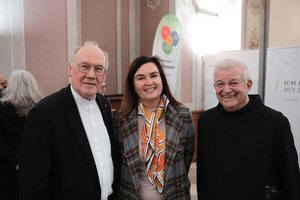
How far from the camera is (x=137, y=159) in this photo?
6.01 ft

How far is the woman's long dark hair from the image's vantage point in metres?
2.00

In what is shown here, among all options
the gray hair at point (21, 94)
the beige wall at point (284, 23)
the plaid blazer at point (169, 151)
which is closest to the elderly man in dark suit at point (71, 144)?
the plaid blazer at point (169, 151)

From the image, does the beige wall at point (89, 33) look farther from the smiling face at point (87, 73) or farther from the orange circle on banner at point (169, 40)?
the smiling face at point (87, 73)

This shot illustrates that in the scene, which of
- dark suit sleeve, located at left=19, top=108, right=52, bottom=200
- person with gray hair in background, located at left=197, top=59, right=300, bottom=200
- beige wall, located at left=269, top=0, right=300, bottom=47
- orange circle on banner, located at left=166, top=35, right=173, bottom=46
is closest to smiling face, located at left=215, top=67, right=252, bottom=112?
person with gray hair in background, located at left=197, top=59, right=300, bottom=200

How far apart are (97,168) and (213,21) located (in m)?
4.75

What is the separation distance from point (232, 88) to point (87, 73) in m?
0.82

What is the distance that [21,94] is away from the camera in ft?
9.23

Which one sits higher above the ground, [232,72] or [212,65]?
[212,65]

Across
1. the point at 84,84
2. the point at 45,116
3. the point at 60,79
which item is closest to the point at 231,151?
the point at 84,84

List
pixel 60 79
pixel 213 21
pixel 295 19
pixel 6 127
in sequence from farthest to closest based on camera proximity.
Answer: pixel 213 21
pixel 295 19
pixel 60 79
pixel 6 127

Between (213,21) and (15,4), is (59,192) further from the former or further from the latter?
(213,21)

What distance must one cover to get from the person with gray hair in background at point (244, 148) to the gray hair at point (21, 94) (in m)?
1.73

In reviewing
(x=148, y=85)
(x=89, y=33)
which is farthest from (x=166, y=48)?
(x=148, y=85)

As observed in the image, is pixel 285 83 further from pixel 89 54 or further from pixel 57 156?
pixel 57 156
